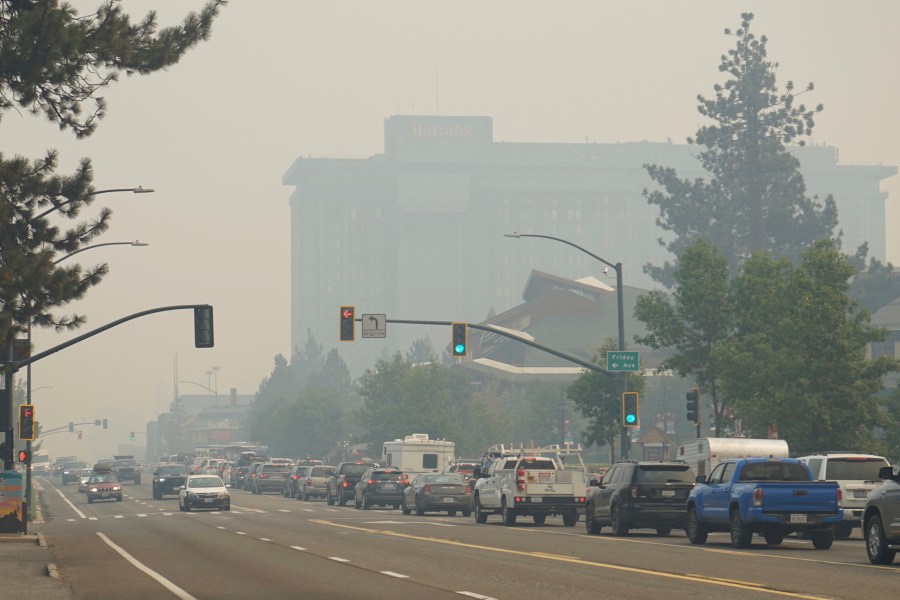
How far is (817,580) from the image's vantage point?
63.7 ft

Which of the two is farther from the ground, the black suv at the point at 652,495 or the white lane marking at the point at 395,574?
the black suv at the point at 652,495

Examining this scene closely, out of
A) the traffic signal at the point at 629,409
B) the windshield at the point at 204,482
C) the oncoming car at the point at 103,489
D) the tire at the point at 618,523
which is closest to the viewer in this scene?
the tire at the point at 618,523

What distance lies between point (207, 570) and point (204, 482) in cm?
3505

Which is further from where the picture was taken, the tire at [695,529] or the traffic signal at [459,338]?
the traffic signal at [459,338]

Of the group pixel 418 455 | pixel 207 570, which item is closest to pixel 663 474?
pixel 207 570

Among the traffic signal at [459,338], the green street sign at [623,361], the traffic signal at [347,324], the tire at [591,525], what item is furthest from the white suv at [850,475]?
the traffic signal at [347,324]

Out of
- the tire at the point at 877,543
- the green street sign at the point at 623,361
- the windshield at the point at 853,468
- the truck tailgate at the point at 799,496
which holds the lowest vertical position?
the tire at the point at 877,543

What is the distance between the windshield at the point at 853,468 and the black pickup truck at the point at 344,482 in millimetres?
31748

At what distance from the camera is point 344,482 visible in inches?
2457

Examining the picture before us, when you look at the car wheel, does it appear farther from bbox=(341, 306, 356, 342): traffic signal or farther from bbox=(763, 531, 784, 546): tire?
bbox=(763, 531, 784, 546): tire

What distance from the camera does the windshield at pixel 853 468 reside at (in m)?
32.8

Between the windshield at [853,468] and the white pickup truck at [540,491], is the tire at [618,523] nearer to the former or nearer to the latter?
the windshield at [853,468]

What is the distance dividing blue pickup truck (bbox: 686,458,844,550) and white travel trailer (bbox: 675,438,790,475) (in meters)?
14.6

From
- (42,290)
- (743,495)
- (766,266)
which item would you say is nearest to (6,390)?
(42,290)
